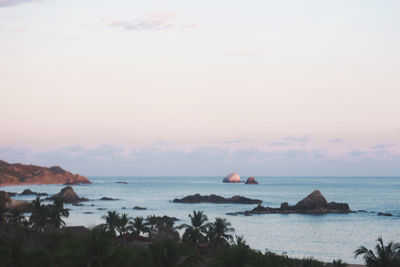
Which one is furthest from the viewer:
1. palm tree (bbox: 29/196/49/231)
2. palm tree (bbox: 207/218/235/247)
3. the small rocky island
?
the small rocky island

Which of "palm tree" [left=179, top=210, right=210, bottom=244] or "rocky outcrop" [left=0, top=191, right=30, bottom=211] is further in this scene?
"rocky outcrop" [left=0, top=191, right=30, bottom=211]

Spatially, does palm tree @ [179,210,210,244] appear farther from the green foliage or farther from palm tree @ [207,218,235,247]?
the green foliage

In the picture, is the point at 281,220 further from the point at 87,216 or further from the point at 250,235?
the point at 87,216

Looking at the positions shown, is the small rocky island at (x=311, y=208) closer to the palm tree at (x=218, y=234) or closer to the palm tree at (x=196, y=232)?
the palm tree at (x=218, y=234)

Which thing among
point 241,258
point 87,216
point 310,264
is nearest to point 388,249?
point 310,264

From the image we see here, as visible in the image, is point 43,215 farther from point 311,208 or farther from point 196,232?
point 311,208

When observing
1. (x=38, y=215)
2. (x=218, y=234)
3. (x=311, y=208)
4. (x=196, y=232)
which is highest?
(x=38, y=215)

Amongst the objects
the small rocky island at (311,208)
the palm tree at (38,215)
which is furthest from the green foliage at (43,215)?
the small rocky island at (311,208)

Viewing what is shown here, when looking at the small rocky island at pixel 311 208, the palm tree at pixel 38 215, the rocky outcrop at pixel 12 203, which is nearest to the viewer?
the palm tree at pixel 38 215

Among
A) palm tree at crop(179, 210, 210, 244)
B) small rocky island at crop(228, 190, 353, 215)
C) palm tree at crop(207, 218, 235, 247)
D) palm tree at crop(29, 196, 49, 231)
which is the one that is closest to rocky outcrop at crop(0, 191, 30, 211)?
palm tree at crop(29, 196, 49, 231)

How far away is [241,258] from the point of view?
3794 cm

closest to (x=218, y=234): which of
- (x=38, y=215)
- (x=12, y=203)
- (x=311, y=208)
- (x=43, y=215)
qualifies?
(x=43, y=215)

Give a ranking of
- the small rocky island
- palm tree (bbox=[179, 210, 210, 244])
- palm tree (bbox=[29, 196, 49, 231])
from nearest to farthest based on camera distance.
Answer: palm tree (bbox=[179, 210, 210, 244]), palm tree (bbox=[29, 196, 49, 231]), the small rocky island

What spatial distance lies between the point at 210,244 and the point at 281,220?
79.6 meters
